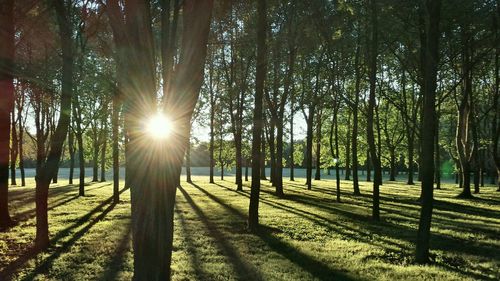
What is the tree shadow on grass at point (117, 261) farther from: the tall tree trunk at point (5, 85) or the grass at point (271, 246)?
the tall tree trunk at point (5, 85)

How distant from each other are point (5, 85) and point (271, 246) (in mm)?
9567

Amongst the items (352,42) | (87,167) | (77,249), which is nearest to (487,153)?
(352,42)

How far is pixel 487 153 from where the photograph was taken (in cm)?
5578

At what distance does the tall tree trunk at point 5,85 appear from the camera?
46.1 feet

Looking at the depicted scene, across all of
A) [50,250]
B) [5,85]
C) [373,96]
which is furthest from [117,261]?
[373,96]

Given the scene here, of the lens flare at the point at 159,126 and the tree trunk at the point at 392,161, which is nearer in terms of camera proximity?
the lens flare at the point at 159,126

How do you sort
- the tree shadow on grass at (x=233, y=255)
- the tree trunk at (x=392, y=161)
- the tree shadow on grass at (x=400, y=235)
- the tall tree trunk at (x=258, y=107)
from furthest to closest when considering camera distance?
1. the tree trunk at (x=392, y=161)
2. the tall tree trunk at (x=258, y=107)
3. the tree shadow on grass at (x=400, y=235)
4. the tree shadow on grass at (x=233, y=255)

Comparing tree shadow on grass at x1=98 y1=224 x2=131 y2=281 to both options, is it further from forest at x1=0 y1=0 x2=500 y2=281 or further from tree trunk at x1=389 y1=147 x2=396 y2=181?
tree trunk at x1=389 y1=147 x2=396 y2=181

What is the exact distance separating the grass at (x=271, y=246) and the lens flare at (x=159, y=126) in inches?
136

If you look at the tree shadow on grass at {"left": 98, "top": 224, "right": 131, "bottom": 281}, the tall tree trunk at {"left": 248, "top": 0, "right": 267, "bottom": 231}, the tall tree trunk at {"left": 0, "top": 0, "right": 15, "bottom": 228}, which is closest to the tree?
the tree shadow on grass at {"left": 98, "top": 224, "right": 131, "bottom": 281}

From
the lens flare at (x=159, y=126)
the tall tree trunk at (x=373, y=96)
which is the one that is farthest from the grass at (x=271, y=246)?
the lens flare at (x=159, y=126)

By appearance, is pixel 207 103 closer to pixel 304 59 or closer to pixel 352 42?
pixel 304 59

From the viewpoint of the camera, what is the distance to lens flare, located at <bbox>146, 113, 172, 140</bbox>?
19.9 ft

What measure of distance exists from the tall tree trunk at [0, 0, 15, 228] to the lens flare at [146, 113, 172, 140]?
10.1 meters
